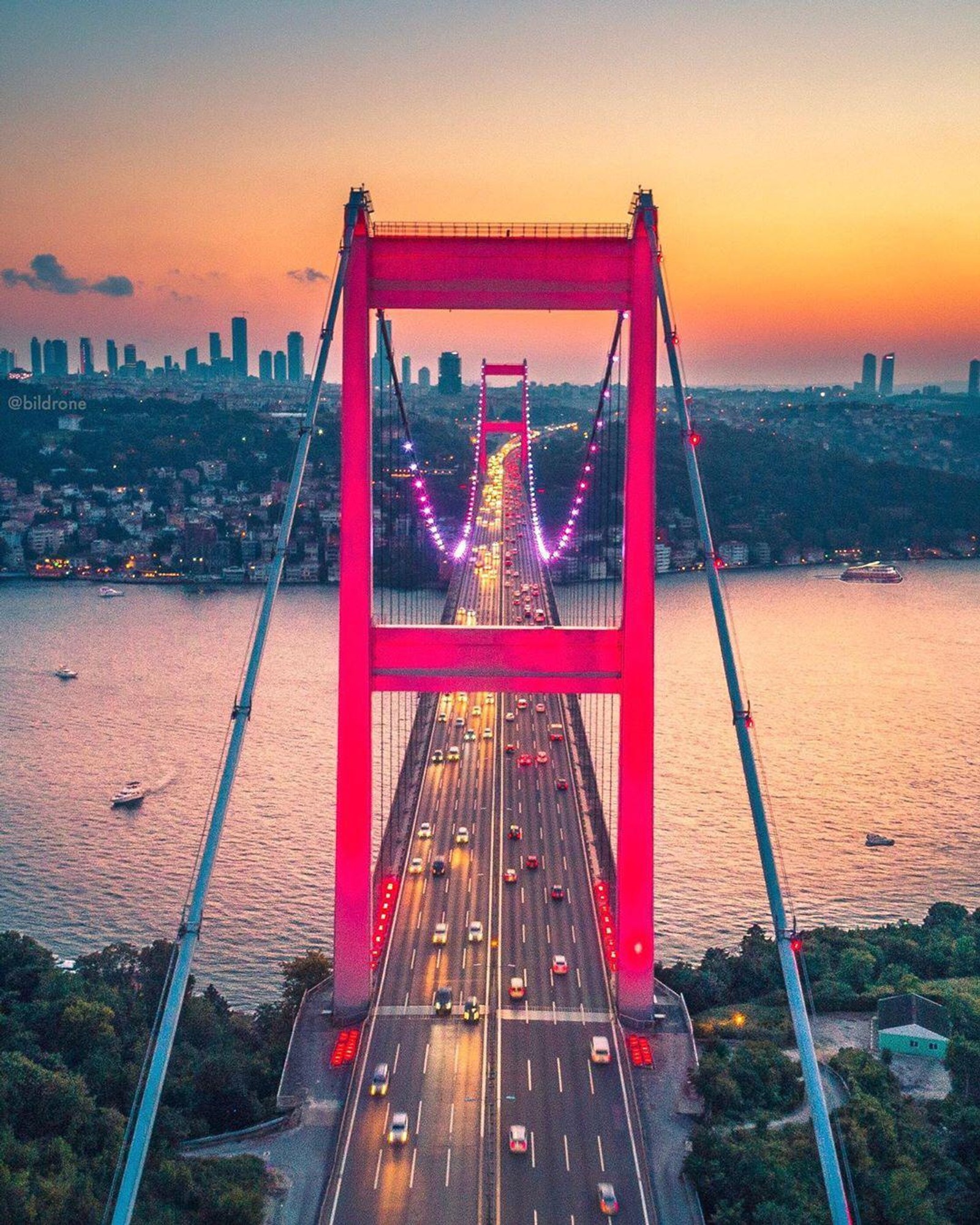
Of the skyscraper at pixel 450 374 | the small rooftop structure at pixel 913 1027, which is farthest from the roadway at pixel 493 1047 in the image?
the skyscraper at pixel 450 374

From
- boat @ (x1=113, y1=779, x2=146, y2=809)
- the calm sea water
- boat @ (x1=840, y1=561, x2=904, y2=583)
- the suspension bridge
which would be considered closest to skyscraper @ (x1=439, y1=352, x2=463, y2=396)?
boat @ (x1=840, y1=561, x2=904, y2=583)

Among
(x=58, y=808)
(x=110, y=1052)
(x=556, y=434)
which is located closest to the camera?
(x=110, y=1052)

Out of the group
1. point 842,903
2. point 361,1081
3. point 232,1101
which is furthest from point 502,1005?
point 842,903

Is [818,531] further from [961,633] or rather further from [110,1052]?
[110,1052]

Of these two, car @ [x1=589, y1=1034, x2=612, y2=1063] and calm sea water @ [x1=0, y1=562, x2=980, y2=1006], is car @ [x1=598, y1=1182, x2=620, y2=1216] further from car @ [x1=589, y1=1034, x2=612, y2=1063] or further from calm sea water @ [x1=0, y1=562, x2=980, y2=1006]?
calm sea water @ [x1=0, y1=562, x2=980, y2=1006]

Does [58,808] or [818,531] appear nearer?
[58,808]

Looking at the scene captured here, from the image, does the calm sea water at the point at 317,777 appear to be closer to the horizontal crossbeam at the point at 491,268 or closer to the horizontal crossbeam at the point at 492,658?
the horizontal crossbeam at the point at 492,658
